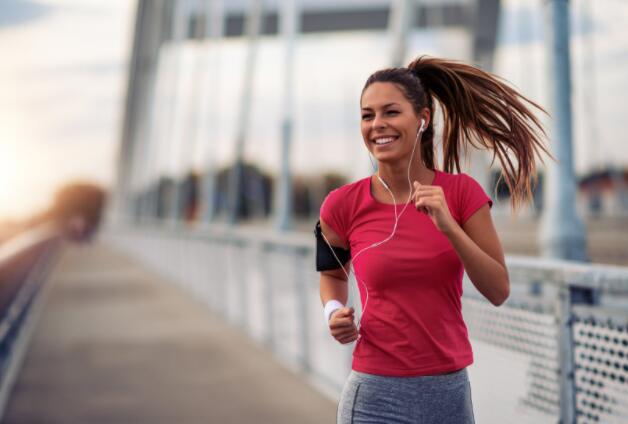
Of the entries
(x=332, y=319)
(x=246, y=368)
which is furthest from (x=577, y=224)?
(x=246, y=368)

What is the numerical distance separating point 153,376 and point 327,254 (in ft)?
17.1

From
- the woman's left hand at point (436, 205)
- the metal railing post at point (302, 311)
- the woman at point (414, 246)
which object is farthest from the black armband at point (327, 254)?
the metal railing post at point (302, 311)

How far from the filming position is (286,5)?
37.7ft

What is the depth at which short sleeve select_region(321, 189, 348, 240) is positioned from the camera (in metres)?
2.25

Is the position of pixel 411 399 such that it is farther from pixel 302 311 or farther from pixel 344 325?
pixel 302 311

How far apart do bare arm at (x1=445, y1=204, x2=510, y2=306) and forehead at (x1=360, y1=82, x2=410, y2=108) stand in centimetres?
32

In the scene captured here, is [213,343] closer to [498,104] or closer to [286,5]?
[286,5]

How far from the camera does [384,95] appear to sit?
2158mm

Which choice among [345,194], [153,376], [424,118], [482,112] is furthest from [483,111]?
[153,376]

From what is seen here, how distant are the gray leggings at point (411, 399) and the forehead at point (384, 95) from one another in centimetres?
64

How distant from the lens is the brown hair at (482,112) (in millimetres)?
2281

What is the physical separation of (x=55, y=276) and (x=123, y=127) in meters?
47.6

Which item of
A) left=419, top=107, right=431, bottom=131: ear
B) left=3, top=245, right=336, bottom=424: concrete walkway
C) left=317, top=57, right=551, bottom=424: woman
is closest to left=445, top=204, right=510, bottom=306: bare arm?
left=317, top=57, right=551, bottom=424: woman

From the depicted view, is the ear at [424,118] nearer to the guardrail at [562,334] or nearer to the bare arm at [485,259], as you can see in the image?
the bare arm at [485,259]
